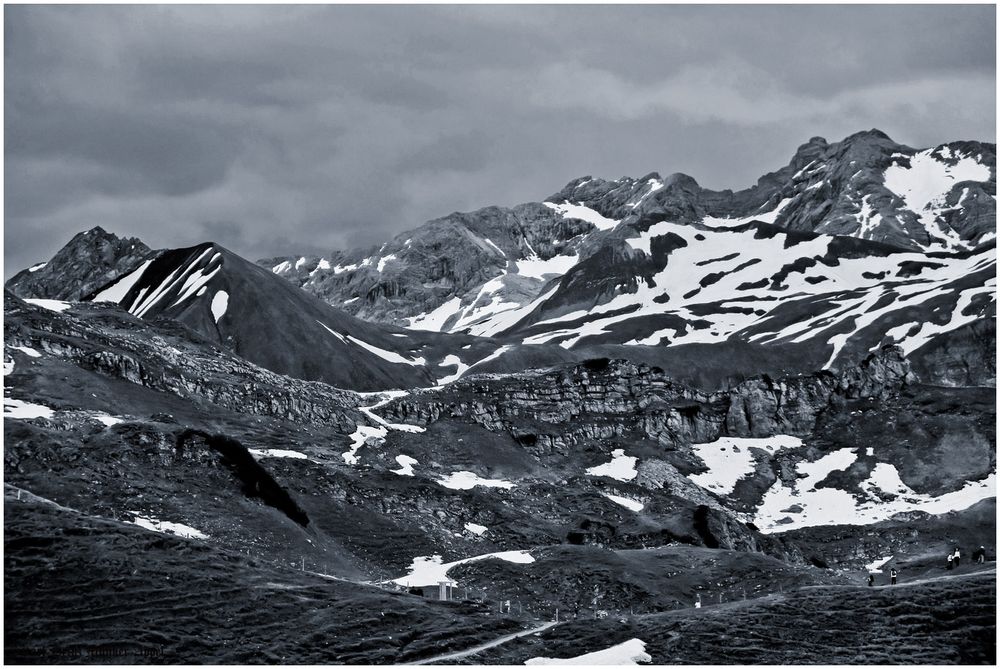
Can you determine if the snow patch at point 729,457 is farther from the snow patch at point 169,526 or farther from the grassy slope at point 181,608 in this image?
the grassy slope at point 181,608

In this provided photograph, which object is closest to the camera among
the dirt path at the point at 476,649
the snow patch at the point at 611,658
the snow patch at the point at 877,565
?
the snow patch at the point at 611,658

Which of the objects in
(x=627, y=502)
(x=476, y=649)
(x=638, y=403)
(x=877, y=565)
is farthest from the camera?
(x=638, y=403)

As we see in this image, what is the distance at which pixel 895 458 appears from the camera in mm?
169750

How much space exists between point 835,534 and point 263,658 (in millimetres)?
103069

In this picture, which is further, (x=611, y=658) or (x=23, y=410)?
(x=23, y=410)

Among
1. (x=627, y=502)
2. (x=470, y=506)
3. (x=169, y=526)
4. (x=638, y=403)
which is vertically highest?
(x=638, y=403)

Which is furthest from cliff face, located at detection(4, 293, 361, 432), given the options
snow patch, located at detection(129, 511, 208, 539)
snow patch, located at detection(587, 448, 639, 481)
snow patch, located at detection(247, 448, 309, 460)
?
snow patch, located at detection(129, 511, 208, 539)

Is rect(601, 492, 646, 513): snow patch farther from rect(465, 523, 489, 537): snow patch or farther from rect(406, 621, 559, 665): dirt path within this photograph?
rect(406, 621, 559, 665): dirt path

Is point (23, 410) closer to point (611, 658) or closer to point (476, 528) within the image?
point (476, 528)

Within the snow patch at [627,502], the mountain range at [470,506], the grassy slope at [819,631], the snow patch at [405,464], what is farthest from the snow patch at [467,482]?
the grassy slope at [819,631]

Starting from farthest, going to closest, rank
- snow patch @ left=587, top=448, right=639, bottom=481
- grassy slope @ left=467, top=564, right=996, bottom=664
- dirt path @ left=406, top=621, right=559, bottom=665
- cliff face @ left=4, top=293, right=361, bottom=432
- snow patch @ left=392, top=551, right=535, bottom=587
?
snow patch @ left=587, top=448, right=639, bottom=481 → cliff face @ left=4, top=293, right=361, bottom=432 → snow patch @ left=392, top=551, right=535, bottom=587 → grassy slope @ left=467, top=564, right=996, bottom=664 → dirt path @ left=406, top=621, right=559, bottom=665

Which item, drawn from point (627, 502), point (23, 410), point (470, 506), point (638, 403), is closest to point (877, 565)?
point (627, 502)

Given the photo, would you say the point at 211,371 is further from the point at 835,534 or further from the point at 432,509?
the point at 835,534

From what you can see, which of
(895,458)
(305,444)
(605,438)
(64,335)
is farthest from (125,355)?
(895,458)
